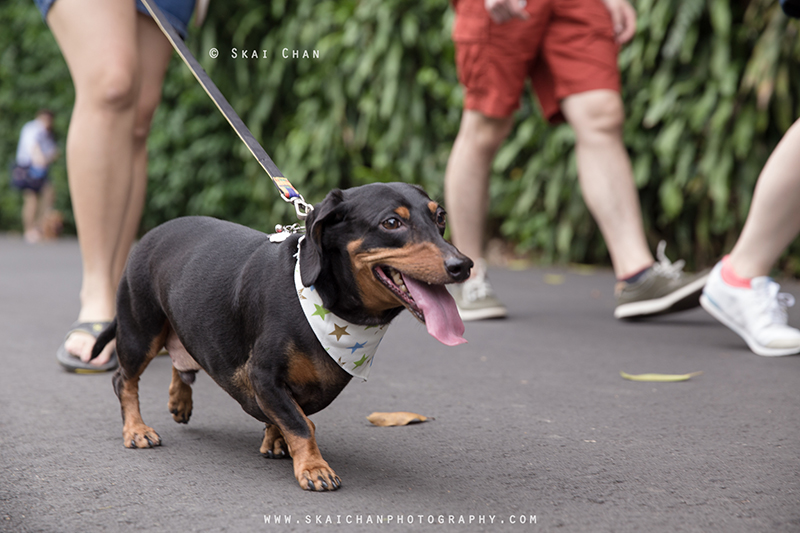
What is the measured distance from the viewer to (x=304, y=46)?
862cm

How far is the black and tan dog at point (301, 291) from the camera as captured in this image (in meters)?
1.95

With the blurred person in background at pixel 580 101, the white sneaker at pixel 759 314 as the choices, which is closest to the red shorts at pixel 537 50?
the blurred person in background at pixel 580 101

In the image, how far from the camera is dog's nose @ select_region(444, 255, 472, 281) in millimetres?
1877

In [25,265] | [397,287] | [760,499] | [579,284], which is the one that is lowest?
[25,265]

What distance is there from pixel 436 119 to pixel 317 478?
6.22 m

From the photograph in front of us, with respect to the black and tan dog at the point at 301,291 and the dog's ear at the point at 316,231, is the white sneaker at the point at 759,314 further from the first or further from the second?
the dog's ear at the point at 316,231

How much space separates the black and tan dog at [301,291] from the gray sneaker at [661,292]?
2.27m

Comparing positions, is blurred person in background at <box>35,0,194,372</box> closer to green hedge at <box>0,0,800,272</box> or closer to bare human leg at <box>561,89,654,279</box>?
bare human leg at <box>561,89,654,279</box>

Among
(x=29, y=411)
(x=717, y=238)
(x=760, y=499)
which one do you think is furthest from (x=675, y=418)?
(x=717, y=238)

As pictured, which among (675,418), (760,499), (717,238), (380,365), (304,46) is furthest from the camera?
(304,46)

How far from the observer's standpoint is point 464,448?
91.7 inches

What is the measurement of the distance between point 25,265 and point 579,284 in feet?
16.5

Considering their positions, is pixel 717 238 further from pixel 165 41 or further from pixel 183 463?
pixel 183 463

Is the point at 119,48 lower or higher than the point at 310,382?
higher
